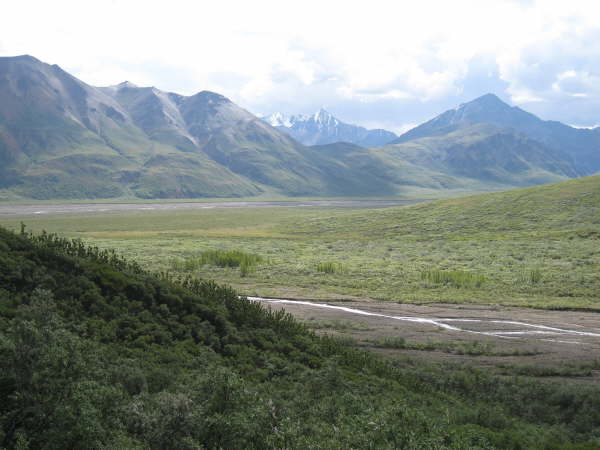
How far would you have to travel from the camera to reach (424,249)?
247 ft

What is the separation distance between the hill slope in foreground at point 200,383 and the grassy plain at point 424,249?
2156cm

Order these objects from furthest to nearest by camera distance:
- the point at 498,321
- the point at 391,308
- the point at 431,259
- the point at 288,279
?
the point at 431,259
the point at 288,279
the point at 391,308
the point at 498,321

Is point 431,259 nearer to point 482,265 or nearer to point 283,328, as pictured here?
point 482,265

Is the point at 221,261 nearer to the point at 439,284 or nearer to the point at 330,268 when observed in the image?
the point at 330,268

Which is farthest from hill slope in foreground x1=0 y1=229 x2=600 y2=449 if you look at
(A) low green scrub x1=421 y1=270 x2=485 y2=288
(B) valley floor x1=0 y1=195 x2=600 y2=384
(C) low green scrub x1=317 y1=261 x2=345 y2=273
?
(C) low green scrub x1=317 y1=261 x2=345 y2=273

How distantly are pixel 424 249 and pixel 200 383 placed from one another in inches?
2513

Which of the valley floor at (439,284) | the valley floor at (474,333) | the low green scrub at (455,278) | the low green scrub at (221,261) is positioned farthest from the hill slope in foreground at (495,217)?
the valley floor at (474,333)

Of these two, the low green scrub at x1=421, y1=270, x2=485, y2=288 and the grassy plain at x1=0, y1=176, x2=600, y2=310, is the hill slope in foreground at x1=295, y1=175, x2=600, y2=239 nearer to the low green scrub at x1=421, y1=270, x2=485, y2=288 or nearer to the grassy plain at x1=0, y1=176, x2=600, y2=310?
the grassy plain at x1=0, y1=176, x2=600, y2=310

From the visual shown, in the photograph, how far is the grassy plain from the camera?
157ft

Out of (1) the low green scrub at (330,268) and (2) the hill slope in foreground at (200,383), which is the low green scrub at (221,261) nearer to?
(1) the low green scrub at (330,268)

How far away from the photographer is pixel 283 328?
2556cm

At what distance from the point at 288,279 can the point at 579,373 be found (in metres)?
32.0

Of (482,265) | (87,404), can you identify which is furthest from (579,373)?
(482,265)

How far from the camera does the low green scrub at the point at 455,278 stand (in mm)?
50281
